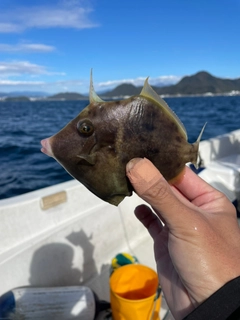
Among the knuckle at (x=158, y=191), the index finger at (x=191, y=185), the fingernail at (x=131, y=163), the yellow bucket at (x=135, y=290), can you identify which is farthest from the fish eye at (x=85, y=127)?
the yellow bucket at (x=135, y=290)

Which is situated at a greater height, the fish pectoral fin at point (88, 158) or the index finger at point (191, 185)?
the fish pectoral fin at point (88, 158)

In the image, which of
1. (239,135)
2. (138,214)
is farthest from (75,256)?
(239,135)

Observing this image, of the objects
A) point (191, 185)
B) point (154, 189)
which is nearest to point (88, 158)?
point (154, 189)

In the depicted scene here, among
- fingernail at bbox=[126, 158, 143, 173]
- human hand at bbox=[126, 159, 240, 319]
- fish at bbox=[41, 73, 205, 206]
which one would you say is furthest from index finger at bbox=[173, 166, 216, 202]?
fingernail at bbox=[126, 158, 143, 173]

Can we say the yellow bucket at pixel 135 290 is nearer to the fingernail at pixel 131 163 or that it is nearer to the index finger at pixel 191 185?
the index finger at pixel 191 185

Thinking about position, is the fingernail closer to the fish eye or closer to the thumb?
the thumb

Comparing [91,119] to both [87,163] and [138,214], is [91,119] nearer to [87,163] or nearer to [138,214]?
[87,163]
